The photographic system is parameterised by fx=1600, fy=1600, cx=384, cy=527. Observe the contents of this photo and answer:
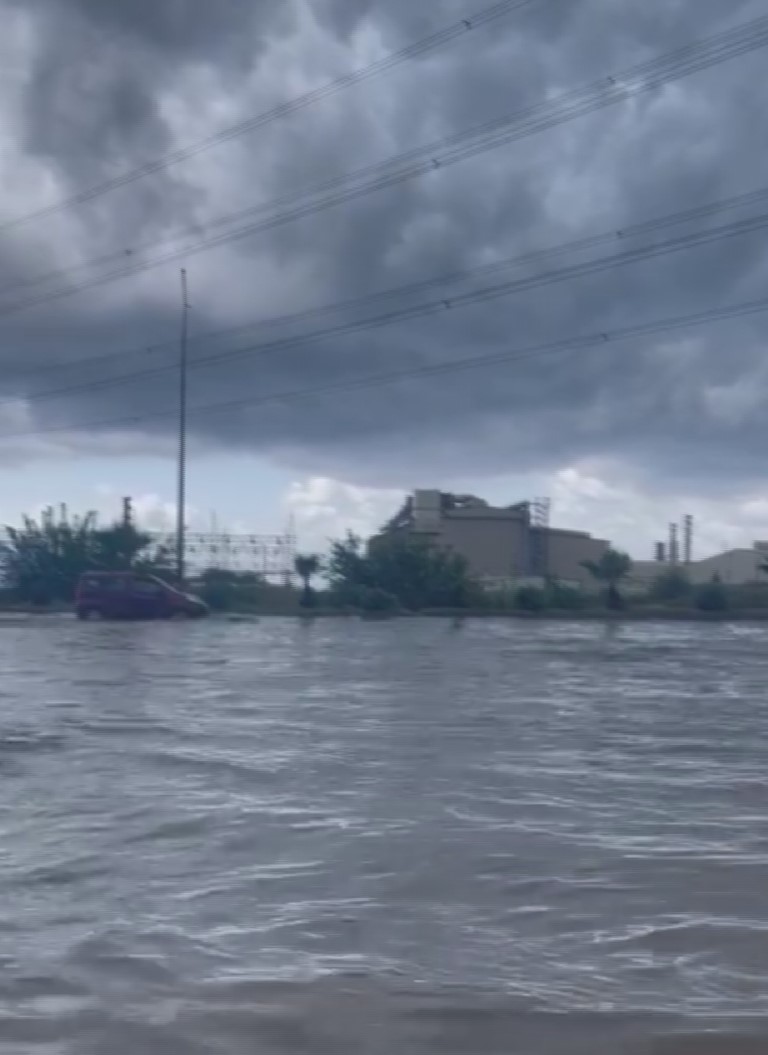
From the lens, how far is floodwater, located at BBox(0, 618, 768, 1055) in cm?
695

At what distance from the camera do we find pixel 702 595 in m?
55.1

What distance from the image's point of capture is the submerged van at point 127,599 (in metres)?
48.7

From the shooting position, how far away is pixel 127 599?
4869 centimetres

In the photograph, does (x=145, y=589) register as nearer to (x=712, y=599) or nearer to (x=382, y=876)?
(x=712, y=599)

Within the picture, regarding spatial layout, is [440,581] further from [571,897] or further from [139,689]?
[571,897]

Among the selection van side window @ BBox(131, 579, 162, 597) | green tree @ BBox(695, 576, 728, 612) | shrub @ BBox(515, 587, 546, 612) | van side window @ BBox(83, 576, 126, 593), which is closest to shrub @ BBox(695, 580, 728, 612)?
green tree @ BBox(695, 576, 728, 612)

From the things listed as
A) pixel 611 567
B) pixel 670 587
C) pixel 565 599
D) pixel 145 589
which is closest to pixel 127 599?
pixel 145 589

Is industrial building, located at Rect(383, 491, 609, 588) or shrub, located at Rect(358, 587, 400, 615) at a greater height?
industrial building, located at Rect(383, 491, 609, 588)

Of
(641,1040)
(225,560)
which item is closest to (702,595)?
(225,560)

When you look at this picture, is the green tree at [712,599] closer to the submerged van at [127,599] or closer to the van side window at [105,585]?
the submerged van at [127,599]

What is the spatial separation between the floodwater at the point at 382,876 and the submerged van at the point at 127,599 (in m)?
27.6

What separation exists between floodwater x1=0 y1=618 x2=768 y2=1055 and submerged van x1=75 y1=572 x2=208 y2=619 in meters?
27.6

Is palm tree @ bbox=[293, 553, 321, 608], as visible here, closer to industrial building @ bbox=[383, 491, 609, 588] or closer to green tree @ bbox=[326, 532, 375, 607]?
green tree @ bbox=[326, 532, 375, 607]

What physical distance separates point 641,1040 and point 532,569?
7527 centimetres
